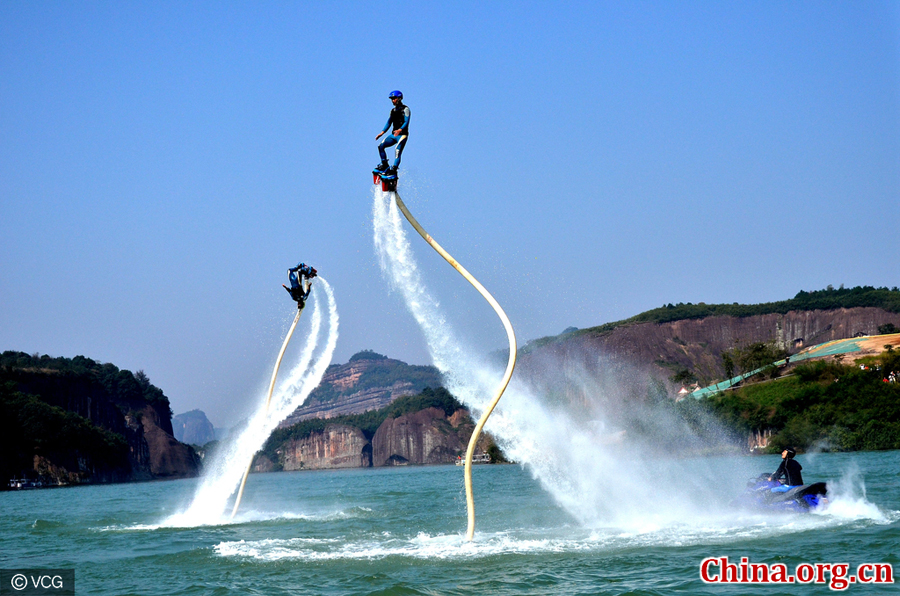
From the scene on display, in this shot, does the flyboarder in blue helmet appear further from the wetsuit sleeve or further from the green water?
the green water

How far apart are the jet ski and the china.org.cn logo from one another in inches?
922

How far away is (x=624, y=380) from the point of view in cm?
16788

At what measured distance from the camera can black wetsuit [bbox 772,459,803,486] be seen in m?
31.3

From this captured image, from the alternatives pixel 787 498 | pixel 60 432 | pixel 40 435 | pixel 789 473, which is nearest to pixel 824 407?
pixel 789 473

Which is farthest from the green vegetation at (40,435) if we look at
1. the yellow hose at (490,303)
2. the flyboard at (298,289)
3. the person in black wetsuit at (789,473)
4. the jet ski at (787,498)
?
the yellow hose at (490,303)

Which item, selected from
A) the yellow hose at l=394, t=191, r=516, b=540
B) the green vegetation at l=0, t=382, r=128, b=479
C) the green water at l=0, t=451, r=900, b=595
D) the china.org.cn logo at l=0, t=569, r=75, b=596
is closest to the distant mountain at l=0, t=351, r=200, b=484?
the green vegetation at l=0, t=382, r=128, b=479

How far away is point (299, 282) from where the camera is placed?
1362 inches

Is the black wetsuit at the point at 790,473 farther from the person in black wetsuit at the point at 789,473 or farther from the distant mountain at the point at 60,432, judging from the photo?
the distant mountain at the point at 60,432

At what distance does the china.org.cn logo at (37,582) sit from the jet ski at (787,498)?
76.9 feet

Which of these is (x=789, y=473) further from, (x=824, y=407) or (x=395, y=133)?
(x=824, y=407)

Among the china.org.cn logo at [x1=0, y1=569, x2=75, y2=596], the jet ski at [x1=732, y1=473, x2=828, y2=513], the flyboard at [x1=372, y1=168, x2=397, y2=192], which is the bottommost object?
the china.org.cn logo at [x1=0, y1=569, x2=75, y2=596]

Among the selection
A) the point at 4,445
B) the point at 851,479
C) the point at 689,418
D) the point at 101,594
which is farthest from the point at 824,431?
the point at 4,445

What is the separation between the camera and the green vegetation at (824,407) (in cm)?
9369

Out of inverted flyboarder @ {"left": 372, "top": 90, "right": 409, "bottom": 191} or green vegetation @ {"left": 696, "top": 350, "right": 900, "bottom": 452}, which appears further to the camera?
green vegetation @ {"left": 696, "top": 350, "right": 900, "bottom": 452}
